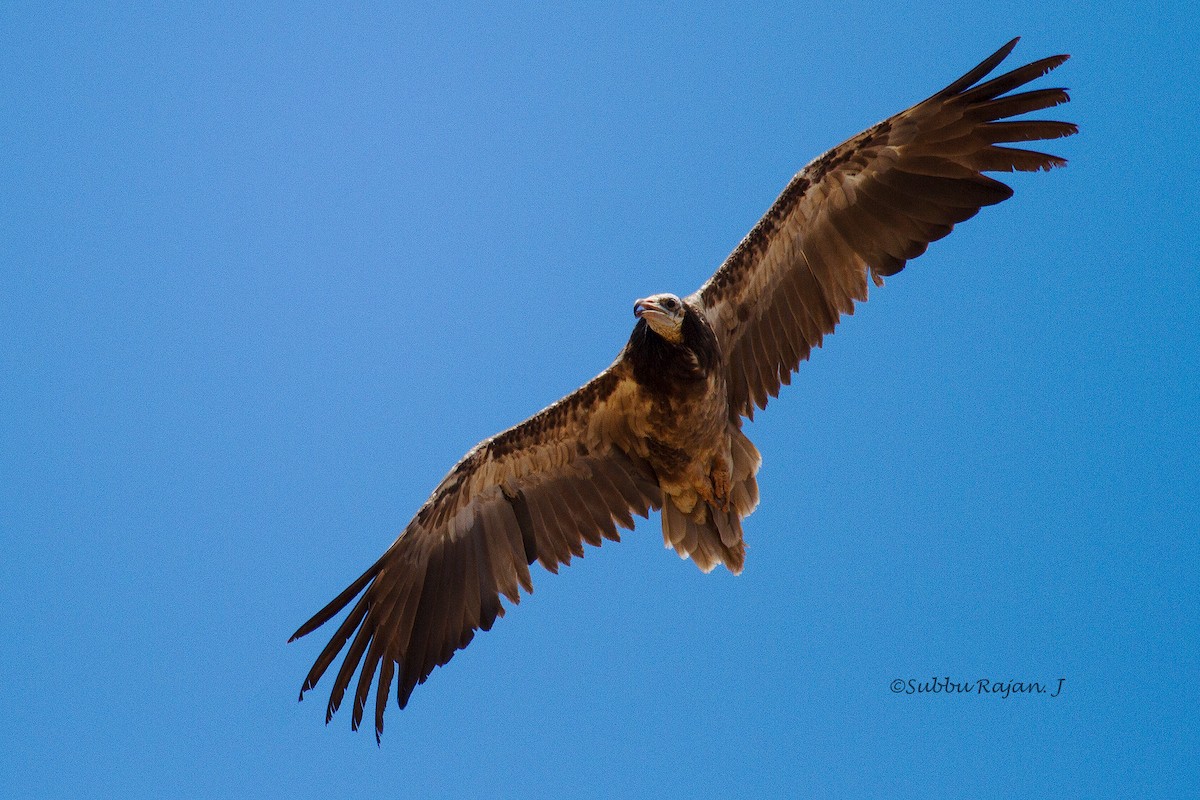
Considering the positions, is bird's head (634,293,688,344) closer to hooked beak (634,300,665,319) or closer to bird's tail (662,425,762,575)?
hooked beak (634,300,665,319)

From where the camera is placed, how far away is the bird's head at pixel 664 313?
9.30 meters

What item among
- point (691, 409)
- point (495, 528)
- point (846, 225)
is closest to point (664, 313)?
point (691, 409)

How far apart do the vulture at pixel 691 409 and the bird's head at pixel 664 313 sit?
0.02 m

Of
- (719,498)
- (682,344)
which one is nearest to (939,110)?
(682,344)

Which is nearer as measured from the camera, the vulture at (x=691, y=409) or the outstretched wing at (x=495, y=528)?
the vulture at (x=691, y=409)

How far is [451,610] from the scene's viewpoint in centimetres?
1090

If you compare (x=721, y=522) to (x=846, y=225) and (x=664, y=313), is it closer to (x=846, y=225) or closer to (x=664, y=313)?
(x=664, y=313)

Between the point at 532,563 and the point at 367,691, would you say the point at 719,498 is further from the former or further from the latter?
the point at 367,691

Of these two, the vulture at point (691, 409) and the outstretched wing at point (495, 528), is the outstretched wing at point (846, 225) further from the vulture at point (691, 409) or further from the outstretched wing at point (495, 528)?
the outstretched wing at point (495, 528)

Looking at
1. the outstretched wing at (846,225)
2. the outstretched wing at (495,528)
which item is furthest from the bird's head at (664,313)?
the outstretched wing at (495,528)

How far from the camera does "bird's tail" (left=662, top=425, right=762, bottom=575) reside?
10.5m

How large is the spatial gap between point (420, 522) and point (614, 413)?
2.06 metres

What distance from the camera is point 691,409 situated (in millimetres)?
9922

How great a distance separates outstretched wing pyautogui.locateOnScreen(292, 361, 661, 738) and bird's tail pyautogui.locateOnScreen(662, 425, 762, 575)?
0.32 meters
